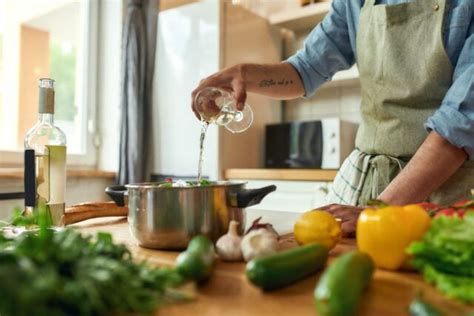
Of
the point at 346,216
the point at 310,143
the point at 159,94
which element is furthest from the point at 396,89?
the point at 159,94

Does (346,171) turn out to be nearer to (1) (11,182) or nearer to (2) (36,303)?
(2) (36,303)

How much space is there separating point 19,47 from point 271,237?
7.01 feet

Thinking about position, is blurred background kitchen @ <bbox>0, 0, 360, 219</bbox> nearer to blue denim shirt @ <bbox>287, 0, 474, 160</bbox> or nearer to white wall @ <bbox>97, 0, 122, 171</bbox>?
white wall @ <bbox>97, 0, 122, 171</bbox>

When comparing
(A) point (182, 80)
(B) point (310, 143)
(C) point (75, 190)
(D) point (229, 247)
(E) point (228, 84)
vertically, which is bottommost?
(C) point (75, 190)

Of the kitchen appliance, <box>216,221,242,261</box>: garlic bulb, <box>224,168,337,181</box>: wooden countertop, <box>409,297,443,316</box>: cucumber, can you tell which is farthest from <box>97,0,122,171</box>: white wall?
<box>409,297,443,316</box>: cucumber

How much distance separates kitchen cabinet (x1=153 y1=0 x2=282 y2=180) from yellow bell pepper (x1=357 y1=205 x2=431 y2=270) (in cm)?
178

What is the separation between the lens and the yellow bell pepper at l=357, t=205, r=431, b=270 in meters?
0.52

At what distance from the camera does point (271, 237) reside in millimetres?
573

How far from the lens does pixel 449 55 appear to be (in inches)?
41.6

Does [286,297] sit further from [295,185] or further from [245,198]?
[295,185]

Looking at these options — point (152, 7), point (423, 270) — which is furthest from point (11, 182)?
point (423, 270)

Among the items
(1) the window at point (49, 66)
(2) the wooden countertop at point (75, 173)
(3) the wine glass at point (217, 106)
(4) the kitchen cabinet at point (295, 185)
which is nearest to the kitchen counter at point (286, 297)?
(3) the wine glass at point (217, 106)

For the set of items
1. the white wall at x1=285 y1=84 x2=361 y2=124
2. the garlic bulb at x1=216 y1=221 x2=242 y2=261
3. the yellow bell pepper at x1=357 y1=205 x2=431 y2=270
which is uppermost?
the white wall at x1=285 y1=84 x2=361 y2=124

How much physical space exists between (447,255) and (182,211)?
1.12 ft
